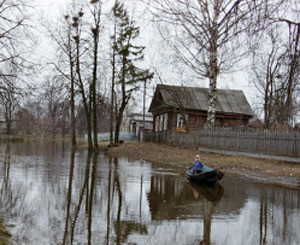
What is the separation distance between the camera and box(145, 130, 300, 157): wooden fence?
19.4 m

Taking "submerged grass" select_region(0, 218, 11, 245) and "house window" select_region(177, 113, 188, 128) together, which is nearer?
"submerged grass" select_region(0, 218, 11, 245)

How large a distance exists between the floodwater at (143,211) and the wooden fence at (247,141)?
5.24m

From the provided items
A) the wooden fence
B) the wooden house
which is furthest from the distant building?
the wooden fence

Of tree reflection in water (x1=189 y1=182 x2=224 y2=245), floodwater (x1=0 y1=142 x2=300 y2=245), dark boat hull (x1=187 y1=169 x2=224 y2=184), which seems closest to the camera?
floodwater (x1=0 y1=142 x2=300 y2=245)

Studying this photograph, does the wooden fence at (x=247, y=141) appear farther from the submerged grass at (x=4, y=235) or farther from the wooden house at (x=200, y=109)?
the submerged grass at (x=4, y=235)

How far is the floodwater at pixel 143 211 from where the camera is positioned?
24.3 feet

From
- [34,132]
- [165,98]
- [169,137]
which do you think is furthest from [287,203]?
[34,132]

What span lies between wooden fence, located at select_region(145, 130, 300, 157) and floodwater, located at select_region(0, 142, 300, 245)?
17.2 feet

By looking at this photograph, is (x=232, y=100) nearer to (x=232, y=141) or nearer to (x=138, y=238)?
(x=232, y=141)

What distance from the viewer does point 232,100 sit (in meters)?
41.8

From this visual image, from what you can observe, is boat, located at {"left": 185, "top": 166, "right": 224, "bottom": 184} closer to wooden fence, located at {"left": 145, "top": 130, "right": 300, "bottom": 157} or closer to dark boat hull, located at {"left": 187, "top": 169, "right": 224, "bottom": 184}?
dark boat hull, located at {"left": 187, "top": 169, "right": 224, "bottom": 184}

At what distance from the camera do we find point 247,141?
2284cm

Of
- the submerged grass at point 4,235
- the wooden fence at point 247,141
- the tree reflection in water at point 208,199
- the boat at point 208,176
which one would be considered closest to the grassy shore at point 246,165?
the wooden fence at point 247,141

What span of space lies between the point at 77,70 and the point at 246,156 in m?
22.4
